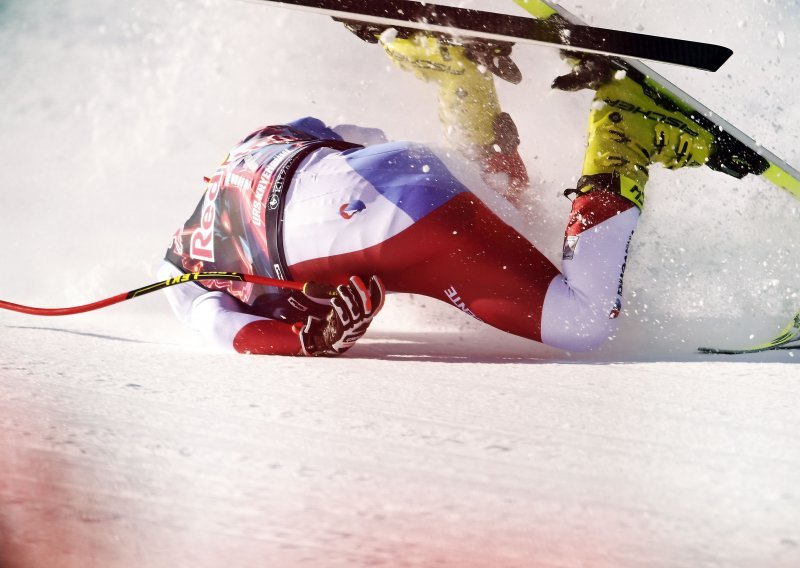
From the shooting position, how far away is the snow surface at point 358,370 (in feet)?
1.50

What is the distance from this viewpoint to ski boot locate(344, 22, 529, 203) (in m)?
1.28

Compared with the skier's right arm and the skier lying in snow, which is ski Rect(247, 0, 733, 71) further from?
the skier's right arm

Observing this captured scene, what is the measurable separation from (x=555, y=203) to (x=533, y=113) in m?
0.35

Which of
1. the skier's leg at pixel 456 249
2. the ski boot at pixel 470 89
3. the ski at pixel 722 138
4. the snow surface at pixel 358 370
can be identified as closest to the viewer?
the snow surface at pixel 358 370

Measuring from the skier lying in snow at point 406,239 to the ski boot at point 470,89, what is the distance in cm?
21

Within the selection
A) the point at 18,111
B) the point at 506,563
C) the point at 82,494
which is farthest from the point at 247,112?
the point at 506,563

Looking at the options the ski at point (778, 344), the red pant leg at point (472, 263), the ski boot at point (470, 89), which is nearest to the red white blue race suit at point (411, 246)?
the red pant leg at point (472, 263)

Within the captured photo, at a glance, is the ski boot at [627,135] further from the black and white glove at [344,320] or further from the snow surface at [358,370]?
the black and white glove at [344,320]

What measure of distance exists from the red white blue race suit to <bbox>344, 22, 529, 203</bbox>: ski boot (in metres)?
0.27

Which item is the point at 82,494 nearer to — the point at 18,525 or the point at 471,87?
the point at 18,525

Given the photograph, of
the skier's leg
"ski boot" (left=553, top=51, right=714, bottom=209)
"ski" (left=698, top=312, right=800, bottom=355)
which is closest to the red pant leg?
the skier's leg

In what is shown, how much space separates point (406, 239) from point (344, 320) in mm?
143

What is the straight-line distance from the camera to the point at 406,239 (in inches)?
40.0

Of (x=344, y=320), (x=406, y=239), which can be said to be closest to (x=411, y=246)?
(x=406, y=239)
